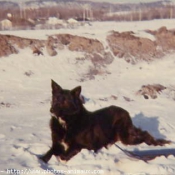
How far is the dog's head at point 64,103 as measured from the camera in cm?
584

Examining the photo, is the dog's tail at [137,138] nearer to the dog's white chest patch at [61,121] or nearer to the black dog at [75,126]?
the black dog at [75,126]

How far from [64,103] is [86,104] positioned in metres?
4.76

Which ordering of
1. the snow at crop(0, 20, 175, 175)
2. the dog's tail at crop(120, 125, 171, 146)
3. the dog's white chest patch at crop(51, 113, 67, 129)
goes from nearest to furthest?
the snow at crop(0, 20, 175, 175), the dog's white chest patch at crop(51, 113, 67, 129), the dog's tail at crop(120, 125, 171, 146)

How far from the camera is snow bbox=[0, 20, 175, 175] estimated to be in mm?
5801

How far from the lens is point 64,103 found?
230 inches

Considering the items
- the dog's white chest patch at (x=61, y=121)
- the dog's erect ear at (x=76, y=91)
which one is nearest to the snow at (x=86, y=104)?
the dog's white chest patch at (x=61, y=121)

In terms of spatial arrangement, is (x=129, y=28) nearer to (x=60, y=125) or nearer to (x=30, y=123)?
(x=30, y=123)

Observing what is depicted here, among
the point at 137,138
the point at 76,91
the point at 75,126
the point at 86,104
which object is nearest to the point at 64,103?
the point at 76,91

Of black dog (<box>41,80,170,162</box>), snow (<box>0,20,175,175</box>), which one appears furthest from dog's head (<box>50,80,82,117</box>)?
snow (<box>0,20,175,175</box>)

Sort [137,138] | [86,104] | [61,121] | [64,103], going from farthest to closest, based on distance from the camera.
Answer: [86,104] < [137,138] < [61,121] < [64,103]

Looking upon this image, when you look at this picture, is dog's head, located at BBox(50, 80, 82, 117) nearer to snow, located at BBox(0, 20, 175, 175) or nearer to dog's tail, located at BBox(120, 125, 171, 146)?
snow, located at BBox(0, 20, 175, 175)

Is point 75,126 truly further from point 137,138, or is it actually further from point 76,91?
point 137,138

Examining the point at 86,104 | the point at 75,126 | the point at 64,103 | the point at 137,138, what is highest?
the point at 64,103

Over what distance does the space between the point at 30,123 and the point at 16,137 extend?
1.54 m
